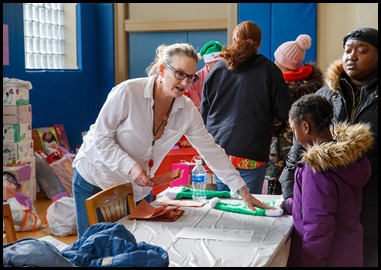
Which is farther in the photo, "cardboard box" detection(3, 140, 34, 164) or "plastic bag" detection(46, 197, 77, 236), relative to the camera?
"cardboard box" detection(3, 140, 34, 164)

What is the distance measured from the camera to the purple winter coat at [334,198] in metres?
2.01

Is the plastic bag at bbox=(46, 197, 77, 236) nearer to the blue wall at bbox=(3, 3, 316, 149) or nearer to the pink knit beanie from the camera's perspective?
the blue wall at bbox=(3, 3, 316, 149)

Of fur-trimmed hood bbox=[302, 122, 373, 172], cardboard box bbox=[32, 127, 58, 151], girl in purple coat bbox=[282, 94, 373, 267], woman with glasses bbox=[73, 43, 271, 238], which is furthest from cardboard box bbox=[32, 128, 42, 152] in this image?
fur-trimmed hood bbox=[302, 122, 373, 172]

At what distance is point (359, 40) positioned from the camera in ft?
7.30

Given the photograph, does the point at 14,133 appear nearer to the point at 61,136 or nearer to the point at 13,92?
the point at 13,92

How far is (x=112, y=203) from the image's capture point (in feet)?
7.99

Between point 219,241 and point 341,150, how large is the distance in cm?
58

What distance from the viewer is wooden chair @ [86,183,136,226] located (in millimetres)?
2283

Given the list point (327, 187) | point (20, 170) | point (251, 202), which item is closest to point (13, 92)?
point (20, 170)

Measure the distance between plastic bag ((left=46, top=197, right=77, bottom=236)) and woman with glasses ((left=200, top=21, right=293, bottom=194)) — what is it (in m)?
1.76

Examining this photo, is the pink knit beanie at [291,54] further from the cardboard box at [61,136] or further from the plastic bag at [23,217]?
the cardboard box at [61,136]

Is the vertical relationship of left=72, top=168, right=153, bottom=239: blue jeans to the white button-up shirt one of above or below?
below

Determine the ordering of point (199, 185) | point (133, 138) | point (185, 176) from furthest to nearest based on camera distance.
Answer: point (185, 176), point (199, 185), point (133, 138)

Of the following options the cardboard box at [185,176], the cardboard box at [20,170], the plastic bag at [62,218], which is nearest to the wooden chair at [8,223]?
the cardboard box at [185,176]
